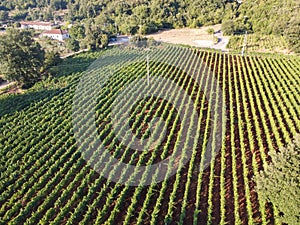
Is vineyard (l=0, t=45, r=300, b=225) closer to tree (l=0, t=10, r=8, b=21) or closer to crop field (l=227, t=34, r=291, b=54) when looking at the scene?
crop field (l=227, t=34, r=291, b=54)

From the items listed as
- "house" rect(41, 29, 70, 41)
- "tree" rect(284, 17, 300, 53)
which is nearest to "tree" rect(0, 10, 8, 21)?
"house" rect(41, 29, 70, 41)

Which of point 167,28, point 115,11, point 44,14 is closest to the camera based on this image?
point 167,28

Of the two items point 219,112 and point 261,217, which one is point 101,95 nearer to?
point 219,112

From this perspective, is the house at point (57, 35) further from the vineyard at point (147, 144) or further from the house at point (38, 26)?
the vineyard at point (147, 144)

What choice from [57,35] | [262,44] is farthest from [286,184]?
[57,35]

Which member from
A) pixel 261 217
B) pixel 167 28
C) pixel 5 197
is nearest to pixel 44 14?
pixel 167 28

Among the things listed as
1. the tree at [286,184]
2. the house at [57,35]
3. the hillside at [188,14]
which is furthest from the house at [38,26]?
the tree at [286,184]
